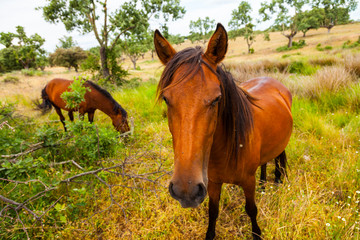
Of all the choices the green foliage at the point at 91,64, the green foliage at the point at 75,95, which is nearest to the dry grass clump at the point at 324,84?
the green foliage at the point at 75,95

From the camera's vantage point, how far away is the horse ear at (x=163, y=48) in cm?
136

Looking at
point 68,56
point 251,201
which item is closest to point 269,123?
point 251,201

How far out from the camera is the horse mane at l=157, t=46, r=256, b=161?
1.21 metres

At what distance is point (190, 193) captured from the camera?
2.99 feet

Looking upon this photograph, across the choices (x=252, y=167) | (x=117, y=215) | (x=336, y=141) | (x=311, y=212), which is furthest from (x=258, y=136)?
(x=336, y=141)

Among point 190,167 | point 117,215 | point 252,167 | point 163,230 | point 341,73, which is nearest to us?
point 190,167

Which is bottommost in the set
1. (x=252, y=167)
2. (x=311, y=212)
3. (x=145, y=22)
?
(x=311, y=212)

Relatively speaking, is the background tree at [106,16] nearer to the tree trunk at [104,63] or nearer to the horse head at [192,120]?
the tree trunk at [104,63]

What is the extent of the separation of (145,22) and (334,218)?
10124 millimetres

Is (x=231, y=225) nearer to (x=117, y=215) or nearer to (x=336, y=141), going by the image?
(x=117, y=215)

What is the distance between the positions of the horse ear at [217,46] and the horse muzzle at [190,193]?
2.92ft

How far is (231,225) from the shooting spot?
2096 mm

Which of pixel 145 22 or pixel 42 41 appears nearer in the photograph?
pixel 145 22

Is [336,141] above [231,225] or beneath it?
above
